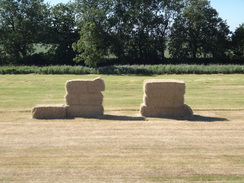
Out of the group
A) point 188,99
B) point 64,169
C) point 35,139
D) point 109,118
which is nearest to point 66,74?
point 188,99

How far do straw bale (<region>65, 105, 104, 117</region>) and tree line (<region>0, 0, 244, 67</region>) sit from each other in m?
37.3

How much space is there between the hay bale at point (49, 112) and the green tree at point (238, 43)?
45.7m

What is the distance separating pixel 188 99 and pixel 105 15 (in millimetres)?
37248

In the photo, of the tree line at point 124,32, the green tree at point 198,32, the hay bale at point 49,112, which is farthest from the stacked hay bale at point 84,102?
the green tree at point 198,32

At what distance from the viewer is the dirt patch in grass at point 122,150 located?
25.1 feet

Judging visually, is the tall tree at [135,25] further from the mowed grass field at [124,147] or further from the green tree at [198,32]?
the mowed grass field at [124,147]

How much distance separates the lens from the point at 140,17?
5562 centimetres

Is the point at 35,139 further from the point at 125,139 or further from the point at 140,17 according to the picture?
A: the point at 140,17

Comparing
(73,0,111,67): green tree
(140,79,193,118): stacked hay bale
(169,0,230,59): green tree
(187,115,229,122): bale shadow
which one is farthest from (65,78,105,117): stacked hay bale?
(169,0,230,59): green tree

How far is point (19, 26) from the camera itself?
52.7 meters

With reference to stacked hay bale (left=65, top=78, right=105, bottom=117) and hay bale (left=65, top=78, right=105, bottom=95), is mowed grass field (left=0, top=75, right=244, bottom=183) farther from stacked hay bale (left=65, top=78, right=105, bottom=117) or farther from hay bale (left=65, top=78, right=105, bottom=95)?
hay bale (left=65, top=78, right=105, bottom=95)

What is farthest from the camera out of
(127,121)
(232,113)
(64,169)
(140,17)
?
(140,17)

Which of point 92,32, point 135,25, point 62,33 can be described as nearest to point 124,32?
point 135,25

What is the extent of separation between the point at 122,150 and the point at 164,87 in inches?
189
